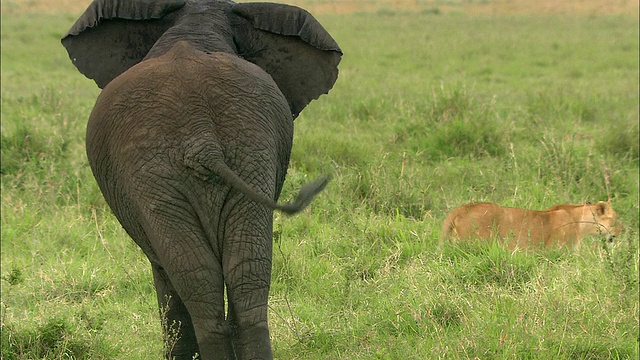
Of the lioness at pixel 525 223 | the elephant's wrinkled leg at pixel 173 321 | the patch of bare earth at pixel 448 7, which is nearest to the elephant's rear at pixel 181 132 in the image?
the elephant's wrinkled leg at pixel 173 321

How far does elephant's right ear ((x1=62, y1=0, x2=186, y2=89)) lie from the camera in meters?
3.25

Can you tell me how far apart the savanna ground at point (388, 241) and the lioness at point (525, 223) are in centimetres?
15

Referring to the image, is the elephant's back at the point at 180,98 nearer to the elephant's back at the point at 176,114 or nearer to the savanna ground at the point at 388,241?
the elephant's back at the point at 176,114

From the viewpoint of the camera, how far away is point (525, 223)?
5.34 meters

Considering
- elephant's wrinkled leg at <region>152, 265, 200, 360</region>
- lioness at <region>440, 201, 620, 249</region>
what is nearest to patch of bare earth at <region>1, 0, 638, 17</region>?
lioness at <region>440, 201, 620, 249</region>

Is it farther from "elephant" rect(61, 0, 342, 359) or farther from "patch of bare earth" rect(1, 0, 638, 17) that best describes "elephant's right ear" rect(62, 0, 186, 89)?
"patch of bare earth" rect(1, 0, 638, 17)

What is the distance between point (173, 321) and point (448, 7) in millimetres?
33192

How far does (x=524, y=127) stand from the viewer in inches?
329

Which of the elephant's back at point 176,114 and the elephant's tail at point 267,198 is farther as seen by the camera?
the elephant's back at point 176,114

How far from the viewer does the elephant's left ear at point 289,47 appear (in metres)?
3.30

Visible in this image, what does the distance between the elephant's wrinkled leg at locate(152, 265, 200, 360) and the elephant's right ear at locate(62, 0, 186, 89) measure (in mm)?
838

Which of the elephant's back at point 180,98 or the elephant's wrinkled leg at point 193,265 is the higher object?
the elephant's back at point 180,98

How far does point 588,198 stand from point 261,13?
4.10 m

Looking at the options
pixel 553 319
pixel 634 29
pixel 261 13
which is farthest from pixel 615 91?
pixel 634 29
